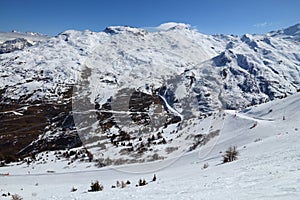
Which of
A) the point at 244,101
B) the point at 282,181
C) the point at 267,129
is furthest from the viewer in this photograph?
the point at 244,101

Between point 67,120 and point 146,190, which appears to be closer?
point 146,190

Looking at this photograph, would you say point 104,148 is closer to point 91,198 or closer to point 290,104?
point 290,104

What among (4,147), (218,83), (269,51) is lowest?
(4,147)

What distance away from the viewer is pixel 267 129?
20.1 meters

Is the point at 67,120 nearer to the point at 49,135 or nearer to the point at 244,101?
the point at 49,135

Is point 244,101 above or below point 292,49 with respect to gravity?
below

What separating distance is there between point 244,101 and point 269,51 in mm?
73606

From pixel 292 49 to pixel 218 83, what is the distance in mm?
78930

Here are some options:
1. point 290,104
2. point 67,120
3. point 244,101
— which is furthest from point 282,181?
point 67,120

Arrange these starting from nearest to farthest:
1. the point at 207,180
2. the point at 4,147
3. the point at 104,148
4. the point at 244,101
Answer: the point at 207,180 < the point at 104,148 < the point at 4,147 < the point at 244,101

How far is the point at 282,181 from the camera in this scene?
728cm

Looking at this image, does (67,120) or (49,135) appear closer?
(49,135)

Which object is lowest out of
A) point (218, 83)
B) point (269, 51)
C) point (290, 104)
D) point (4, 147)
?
point (4, 147)

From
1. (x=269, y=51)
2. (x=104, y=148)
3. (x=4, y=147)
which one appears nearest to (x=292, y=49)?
(x=269, y=51)
